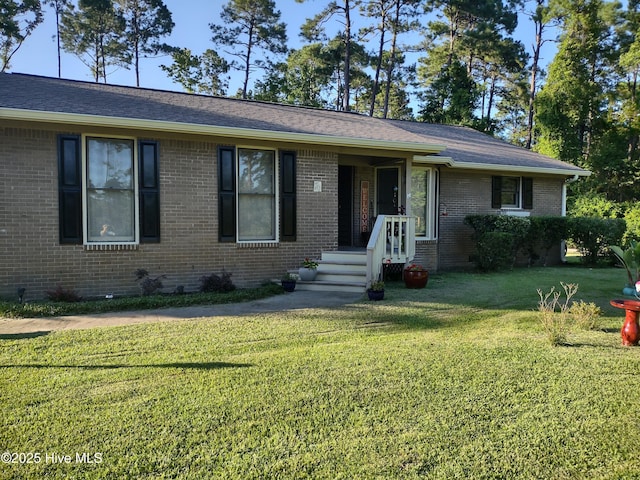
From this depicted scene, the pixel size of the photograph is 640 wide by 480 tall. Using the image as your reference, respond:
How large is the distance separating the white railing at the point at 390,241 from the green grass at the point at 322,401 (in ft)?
9.84

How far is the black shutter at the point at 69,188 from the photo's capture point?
24.2 feet

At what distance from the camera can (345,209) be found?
11.4 m

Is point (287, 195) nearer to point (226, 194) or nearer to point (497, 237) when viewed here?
point (226, 194)

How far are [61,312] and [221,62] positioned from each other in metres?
25.8

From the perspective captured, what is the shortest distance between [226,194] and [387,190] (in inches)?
176

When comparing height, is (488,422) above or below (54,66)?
below

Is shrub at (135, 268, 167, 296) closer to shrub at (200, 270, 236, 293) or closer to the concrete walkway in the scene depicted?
shrub at (200, 270, 236, 293)

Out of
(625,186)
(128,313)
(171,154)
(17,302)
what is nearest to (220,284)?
(128,313)

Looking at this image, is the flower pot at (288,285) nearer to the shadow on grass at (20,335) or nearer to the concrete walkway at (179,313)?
the concrete walkway at (179,313)

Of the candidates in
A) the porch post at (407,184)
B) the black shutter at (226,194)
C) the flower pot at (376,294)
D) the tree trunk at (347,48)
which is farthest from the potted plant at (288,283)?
the tree trunk at (347,48)

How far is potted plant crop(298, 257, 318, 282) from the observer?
28.6ft

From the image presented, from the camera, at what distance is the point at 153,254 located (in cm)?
802

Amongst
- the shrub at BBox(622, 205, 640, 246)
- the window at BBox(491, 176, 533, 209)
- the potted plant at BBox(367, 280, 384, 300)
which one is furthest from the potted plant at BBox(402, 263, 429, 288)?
the shrub at BBox(622, 205, 640, 246)

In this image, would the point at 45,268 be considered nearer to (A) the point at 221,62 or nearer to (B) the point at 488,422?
(B) the point at 488,422
